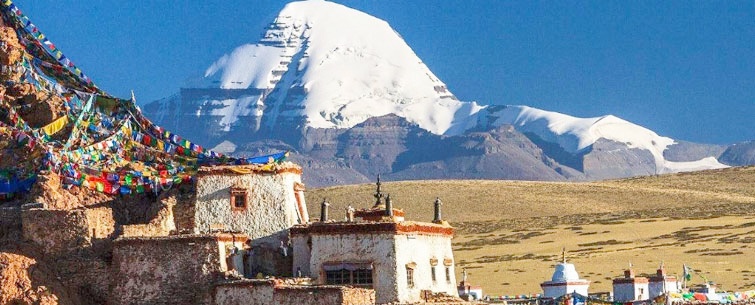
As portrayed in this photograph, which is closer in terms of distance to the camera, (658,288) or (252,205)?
(252,205)

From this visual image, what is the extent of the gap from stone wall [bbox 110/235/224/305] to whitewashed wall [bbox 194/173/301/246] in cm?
431

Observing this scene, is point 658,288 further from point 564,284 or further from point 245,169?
point 245,169

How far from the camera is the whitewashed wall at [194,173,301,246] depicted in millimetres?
59781

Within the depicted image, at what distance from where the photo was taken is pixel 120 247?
5628 centimetres

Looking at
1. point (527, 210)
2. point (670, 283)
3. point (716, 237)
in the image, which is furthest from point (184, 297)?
point (527, 210)

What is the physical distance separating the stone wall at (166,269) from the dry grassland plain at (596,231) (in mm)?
33743

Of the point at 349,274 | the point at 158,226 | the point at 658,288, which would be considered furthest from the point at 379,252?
the point at 658,288

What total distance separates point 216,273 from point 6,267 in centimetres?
679

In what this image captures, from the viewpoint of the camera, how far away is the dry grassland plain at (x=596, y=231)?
338 feet

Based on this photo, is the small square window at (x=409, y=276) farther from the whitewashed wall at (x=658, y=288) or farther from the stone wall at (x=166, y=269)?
the whitewashed wall at (x=658, y=288)

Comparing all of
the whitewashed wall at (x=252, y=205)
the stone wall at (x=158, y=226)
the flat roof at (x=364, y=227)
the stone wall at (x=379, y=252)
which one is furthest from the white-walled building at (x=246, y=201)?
the flat roof at (x=364, y=227)

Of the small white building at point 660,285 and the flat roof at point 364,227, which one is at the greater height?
the flat roof at point 364,227

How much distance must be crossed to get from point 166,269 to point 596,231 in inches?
3592

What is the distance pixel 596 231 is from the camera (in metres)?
143
